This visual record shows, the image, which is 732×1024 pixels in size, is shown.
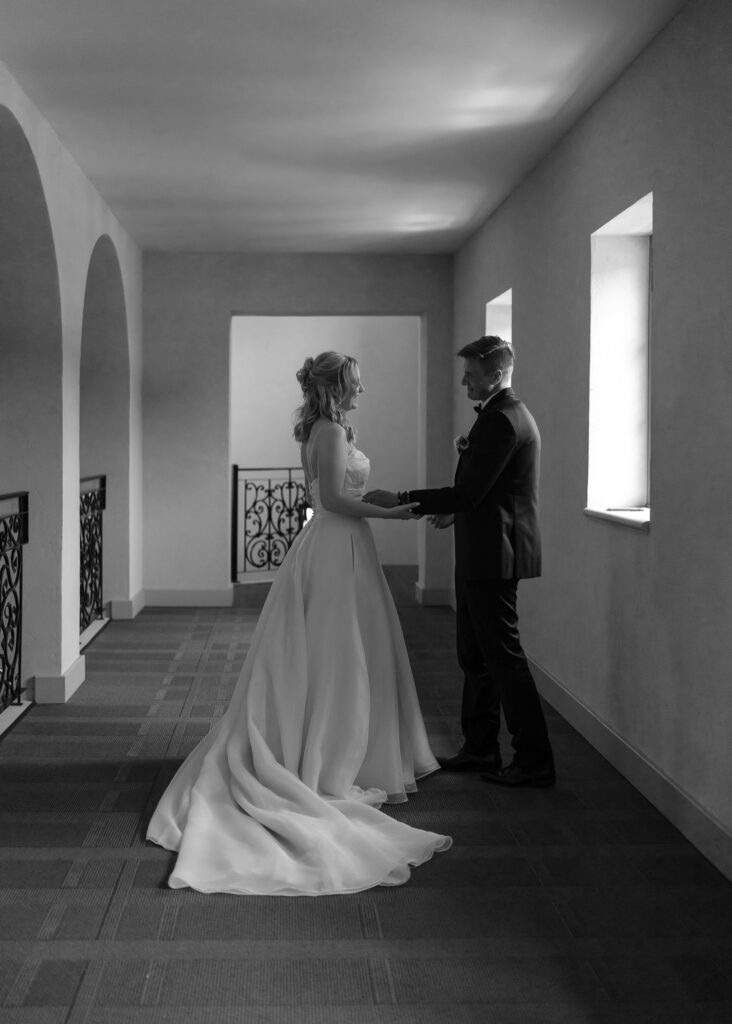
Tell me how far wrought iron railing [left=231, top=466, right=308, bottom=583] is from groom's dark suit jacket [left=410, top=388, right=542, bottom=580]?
7026mm

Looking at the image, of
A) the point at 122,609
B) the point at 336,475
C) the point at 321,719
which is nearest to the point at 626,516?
the point at 336,475

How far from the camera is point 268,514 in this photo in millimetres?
11789

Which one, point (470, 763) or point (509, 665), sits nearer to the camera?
point (509, 665)

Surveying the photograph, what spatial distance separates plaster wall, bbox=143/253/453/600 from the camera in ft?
29.2

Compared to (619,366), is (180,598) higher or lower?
lower

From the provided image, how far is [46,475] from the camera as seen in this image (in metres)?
5.41

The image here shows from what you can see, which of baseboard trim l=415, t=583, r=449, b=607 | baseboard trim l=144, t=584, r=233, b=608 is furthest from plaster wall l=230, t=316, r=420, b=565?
baseboard trim l=144, t=584, r=233, b=608

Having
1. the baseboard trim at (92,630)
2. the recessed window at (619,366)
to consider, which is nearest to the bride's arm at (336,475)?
the recessed window at (619,366)

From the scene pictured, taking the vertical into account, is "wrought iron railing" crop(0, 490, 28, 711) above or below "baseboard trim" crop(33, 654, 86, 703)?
above

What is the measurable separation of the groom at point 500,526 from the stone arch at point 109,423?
462cm

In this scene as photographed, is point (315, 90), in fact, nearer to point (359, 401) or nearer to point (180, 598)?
point (180, 598)

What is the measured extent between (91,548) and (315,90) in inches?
166

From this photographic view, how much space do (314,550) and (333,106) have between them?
2.20 meters

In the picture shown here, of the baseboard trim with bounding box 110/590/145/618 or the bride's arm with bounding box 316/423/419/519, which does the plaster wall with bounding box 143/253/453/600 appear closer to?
the baseboard trim with bounding box 110/590/145/618
